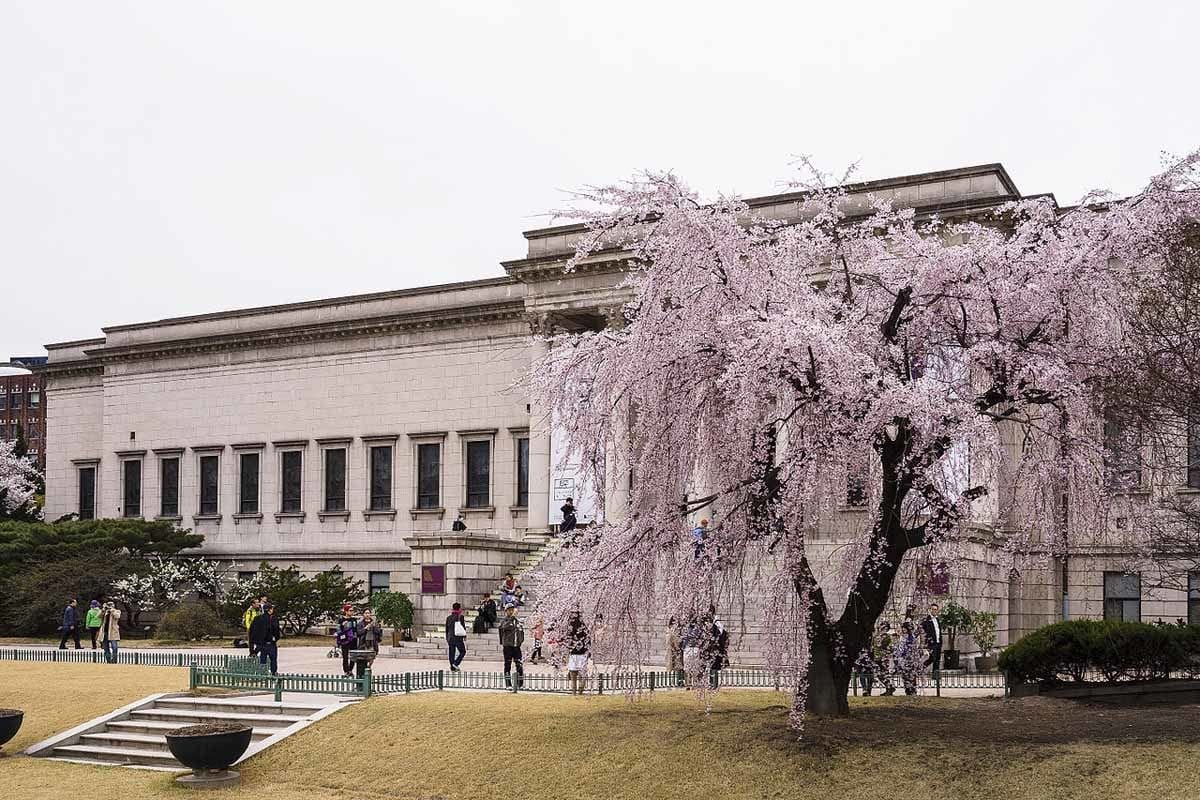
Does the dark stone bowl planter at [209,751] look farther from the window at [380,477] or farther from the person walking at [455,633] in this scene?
the window at [380,477]

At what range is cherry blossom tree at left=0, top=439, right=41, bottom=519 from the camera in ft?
232

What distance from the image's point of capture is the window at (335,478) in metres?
58.6

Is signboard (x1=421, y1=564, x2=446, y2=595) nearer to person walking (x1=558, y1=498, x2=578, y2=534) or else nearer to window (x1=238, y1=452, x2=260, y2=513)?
person walking (x1=558, y1=498, x2=578, y2=534)

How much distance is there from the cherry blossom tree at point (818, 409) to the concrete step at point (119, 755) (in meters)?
8.03

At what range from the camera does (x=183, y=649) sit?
44.4 meters

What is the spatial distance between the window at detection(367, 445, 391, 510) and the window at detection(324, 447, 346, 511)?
4.56 ft

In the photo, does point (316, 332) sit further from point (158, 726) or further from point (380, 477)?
point (158, 726)

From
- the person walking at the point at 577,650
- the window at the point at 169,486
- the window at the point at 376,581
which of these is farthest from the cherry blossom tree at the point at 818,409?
the window at the point at 169,486

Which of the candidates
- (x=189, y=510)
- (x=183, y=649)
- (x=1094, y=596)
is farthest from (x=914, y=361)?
(x=189, y=510)

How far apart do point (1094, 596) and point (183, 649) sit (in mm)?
27648

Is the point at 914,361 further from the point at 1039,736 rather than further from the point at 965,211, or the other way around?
the point at 965,211

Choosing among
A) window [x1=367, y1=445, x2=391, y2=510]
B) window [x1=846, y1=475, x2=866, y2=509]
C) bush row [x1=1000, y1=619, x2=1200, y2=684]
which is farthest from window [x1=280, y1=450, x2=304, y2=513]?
window [x1=846, y1=475, x2=866, y2=509]

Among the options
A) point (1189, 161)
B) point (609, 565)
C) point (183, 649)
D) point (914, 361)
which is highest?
point (1189, 161)

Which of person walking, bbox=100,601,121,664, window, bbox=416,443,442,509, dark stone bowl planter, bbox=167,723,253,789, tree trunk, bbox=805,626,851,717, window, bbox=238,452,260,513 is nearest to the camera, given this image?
dark stone bowl planter, bbox=167,723,253,789
